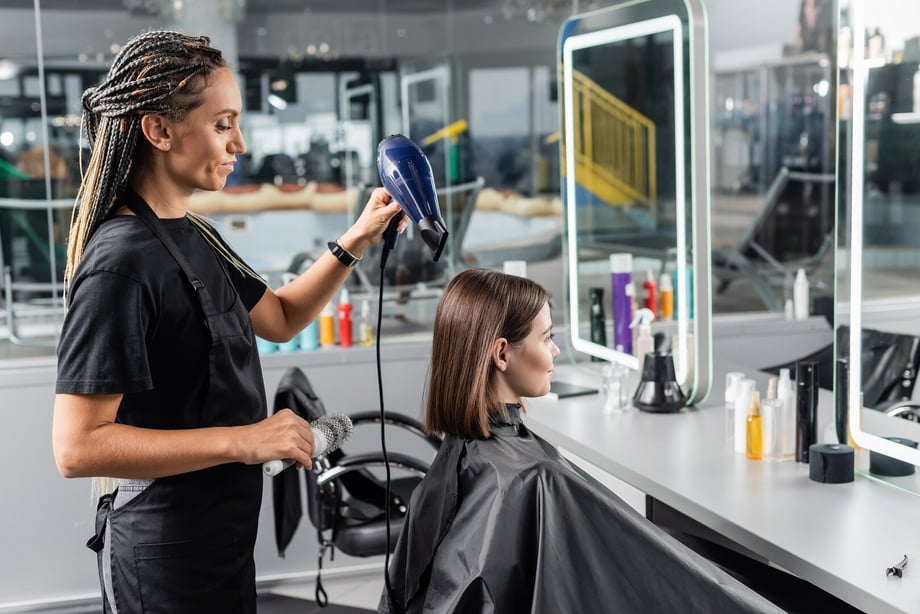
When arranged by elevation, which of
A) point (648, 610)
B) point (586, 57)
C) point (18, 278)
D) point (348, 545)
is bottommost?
point (348, 545)

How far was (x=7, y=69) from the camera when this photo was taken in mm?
3227

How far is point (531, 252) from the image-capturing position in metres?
3.90

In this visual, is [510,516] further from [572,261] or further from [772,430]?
[572,261]

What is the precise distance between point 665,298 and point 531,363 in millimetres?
1615

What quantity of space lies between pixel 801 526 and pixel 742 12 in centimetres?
433

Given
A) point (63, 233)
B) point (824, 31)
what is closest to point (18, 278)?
point (63, 233)

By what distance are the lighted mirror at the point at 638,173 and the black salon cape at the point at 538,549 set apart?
751 mm

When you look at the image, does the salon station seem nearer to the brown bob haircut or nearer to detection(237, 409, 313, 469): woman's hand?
the brown bob haircut

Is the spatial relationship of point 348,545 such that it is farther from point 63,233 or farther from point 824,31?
point 824,31

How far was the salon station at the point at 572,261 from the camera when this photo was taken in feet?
5.83

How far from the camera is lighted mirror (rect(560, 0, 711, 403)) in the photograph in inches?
85.0

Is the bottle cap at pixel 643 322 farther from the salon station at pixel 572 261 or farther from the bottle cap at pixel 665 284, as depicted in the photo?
the bottle cap at pixel 665 284

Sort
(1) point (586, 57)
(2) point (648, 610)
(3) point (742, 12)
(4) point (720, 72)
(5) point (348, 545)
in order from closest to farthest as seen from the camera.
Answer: (2) point (648, 610) → (5) point (348, 545) → (1) point (586, 57) → (3) point (742, 12) → (4) point (720, 72)

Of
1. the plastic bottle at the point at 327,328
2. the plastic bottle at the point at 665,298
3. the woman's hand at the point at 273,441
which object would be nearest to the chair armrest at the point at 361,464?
the woman's hand at the point at 273,441
